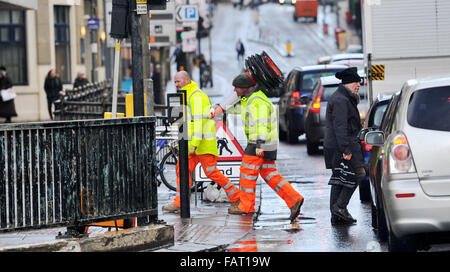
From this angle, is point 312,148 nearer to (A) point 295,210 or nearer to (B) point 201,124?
(B) point 201,124

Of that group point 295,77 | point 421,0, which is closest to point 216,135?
point 421,0

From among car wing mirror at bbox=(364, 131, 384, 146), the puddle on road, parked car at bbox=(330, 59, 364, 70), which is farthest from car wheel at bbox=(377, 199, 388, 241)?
parked car at bbox=(330, 59, 364, 70)

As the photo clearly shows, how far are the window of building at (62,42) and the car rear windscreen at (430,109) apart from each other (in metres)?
31.5

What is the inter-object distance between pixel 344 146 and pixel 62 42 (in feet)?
95.9

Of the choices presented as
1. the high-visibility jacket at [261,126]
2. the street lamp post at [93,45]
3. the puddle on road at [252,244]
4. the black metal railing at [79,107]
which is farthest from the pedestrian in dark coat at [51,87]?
the puddle on road at [252,244]

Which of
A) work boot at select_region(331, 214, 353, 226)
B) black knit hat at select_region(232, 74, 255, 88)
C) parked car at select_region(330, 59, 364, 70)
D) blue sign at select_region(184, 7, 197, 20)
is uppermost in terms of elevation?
blue sign at select_region(184, 7, 197, 20)

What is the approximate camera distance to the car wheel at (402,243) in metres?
9.07

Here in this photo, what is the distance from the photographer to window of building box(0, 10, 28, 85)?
36062 mm

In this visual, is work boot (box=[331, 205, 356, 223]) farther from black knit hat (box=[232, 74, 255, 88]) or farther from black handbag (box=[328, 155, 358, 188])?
black knit hat (box=[232, 74, 255, 88])

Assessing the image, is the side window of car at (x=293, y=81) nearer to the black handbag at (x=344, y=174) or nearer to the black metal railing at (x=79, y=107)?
the black metal railing at (x=79, y=107)

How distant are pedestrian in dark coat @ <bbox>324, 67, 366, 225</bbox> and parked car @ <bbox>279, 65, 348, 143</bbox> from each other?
1068 cm

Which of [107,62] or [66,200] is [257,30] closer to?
[107,62]
